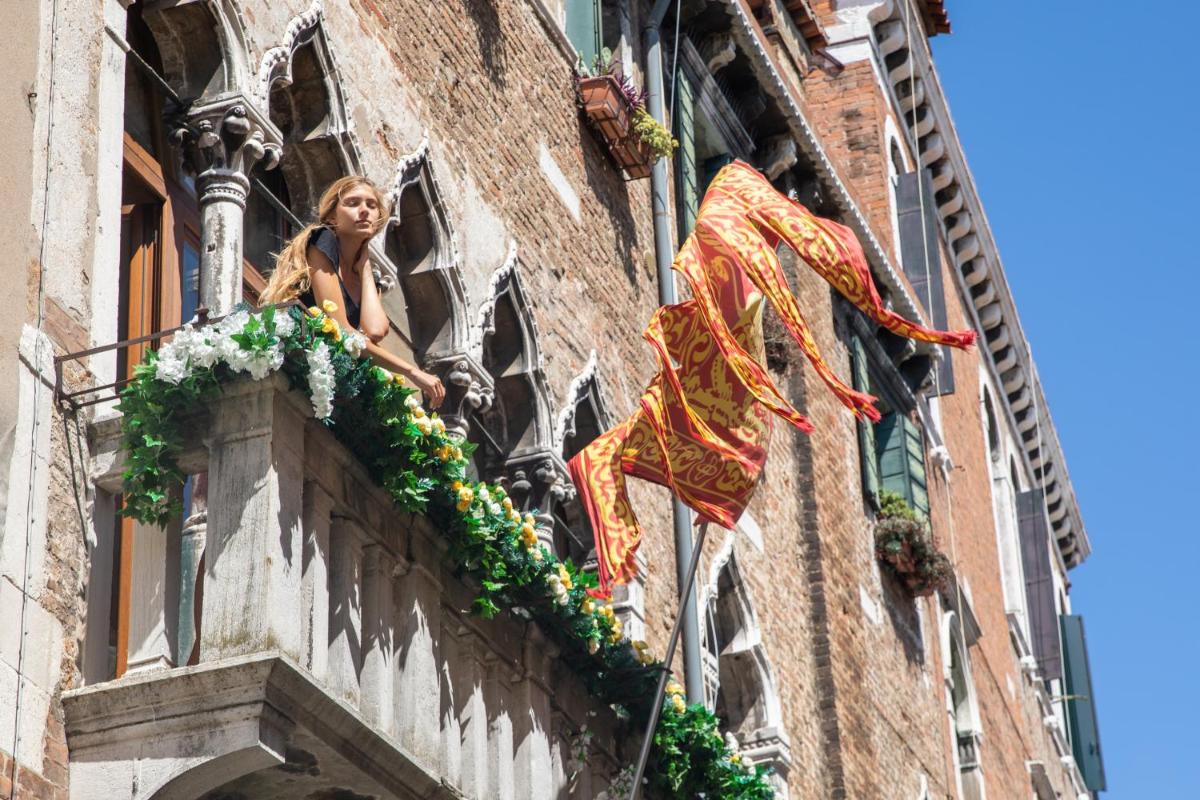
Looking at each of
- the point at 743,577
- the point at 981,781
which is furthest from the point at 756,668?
the point at 981,781

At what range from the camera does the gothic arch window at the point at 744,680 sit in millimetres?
12695

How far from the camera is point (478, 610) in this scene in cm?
741

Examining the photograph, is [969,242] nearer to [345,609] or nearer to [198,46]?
[198,46]

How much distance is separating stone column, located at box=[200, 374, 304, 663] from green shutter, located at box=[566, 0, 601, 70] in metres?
6.56

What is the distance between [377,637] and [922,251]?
1437 centimetres

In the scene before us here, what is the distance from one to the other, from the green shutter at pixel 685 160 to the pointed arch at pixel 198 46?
560 cm

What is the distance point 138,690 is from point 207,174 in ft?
8.12

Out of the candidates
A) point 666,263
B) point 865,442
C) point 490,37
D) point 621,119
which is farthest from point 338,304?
point 865,442

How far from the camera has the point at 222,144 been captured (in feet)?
26.4

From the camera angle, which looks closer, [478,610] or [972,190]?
[478,610]

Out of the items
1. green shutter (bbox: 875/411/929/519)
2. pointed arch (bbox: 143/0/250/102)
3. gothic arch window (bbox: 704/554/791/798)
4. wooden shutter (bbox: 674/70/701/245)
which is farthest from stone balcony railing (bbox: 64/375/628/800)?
green shutter (bbox: 875/411/929/519)

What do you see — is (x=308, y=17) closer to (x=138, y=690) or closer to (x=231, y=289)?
(x=231, y=289)

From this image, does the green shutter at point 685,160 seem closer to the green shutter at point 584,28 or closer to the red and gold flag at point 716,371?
the green shutter at point 584,28

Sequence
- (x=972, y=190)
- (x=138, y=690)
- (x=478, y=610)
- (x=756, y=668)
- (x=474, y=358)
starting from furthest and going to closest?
(x=972, y=190), (x=756, y=668), (x=474, y=358), (x=478, y=610), (x=138, y=690)
